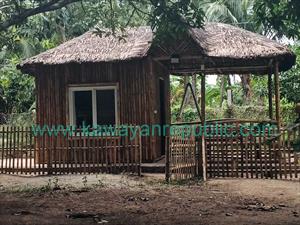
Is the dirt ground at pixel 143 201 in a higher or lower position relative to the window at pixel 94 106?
lower

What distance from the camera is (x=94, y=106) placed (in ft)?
42.3

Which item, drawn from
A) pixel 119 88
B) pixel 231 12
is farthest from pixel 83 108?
pixel 231 12

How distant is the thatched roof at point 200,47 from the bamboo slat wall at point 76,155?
7.38 feet

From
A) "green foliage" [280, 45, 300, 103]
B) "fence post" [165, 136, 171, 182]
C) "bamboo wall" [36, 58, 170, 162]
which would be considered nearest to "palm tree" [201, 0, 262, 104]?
"green foliage" [280, 45, 300, 103]

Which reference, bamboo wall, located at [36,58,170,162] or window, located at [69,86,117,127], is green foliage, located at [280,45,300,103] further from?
window, located at [69,86,117,127]

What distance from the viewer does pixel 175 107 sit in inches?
1009

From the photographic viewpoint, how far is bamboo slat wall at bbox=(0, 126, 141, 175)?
36.5 ft

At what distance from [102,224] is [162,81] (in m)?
8.94

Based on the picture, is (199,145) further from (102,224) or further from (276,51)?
(102,224)

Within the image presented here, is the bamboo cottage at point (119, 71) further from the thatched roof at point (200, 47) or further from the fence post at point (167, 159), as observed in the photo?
the fence post at point (167, 159)

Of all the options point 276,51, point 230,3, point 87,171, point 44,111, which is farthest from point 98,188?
point 230,3

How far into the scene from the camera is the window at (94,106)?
12.9 m

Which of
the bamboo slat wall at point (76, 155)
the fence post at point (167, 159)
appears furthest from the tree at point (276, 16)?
the bamboo slat wall at point (76, 155)

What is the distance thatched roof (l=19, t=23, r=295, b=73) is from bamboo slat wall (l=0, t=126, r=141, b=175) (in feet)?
7.38
